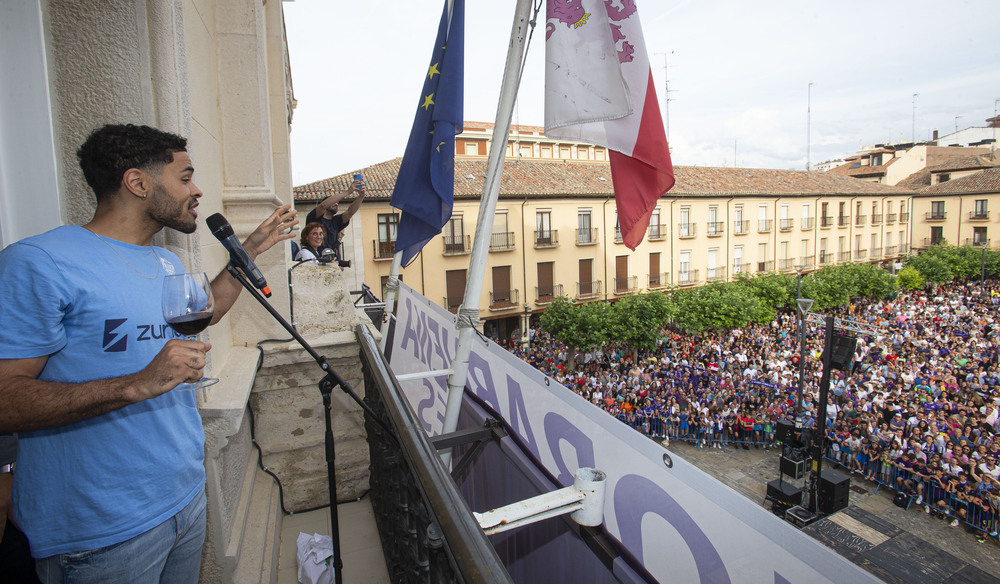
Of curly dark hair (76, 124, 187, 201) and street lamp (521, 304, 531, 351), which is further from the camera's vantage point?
street lamp (521, 304, 531, 351)

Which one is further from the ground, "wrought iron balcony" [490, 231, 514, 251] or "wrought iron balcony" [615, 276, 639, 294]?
"wrought iron balcony" [490, 231, 514, 251]

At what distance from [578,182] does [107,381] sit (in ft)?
92.0

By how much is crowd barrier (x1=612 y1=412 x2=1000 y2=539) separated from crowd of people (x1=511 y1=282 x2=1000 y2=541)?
26 mm

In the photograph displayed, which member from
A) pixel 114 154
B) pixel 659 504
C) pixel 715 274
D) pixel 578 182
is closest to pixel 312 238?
pixel 114 154

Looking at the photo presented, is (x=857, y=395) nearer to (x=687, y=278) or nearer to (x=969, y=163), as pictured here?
(x=687, y=278)

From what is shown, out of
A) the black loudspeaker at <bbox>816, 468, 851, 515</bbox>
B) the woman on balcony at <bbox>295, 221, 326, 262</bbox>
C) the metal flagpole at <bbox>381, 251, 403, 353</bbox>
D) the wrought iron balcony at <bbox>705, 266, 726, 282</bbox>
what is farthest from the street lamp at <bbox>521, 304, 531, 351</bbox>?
the metal flagpole at <bbox>381, 251, 403, 353</bbox>

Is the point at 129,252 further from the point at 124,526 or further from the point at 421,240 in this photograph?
the point at 421,240

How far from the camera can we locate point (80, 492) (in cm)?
127

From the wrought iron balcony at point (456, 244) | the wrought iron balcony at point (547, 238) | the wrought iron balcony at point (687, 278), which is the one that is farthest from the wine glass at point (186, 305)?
the wrought iron balcony at point (687, 278)

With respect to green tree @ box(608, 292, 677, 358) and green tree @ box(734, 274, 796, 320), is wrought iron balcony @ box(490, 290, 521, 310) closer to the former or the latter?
green tree @ box(608, 292, 677, 358)

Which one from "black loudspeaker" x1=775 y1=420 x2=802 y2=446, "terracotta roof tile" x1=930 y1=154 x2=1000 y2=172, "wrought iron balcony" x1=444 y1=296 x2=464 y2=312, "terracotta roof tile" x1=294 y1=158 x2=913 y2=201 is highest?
"terracotta roof tile" x1=930 y1=154 x2=1000 y2=172

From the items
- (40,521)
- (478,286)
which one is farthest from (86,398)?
(478,286)

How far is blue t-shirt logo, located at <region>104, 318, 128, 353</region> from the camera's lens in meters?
1.28

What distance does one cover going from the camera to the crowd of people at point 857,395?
34.5 ft
